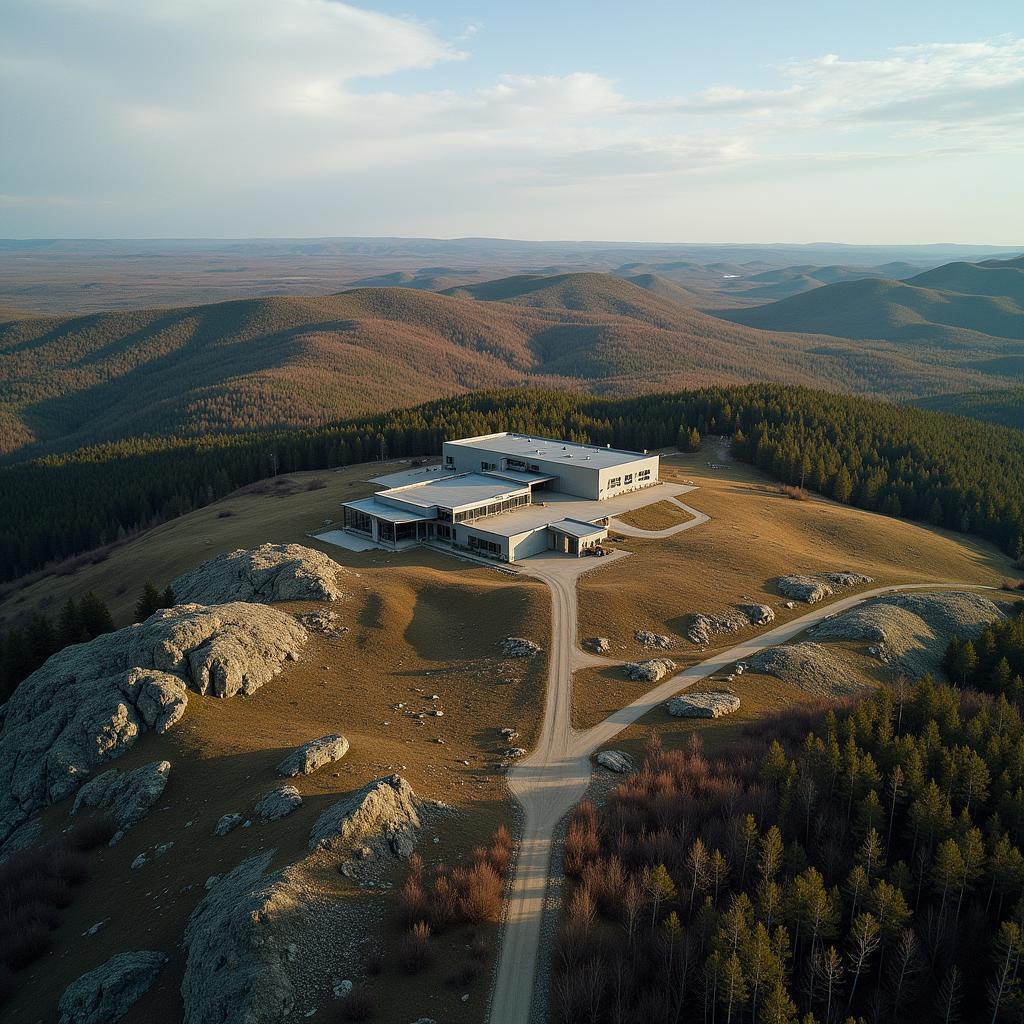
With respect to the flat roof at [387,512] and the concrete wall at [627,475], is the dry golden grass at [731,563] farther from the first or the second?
the flat roof at [387,512]

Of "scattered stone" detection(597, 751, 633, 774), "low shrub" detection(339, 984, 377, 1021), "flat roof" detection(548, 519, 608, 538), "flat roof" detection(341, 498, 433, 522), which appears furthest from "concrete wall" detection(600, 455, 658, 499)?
"low shrub" detection(339, 984, 377, 1021)

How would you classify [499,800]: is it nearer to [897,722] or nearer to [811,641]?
[897,722]

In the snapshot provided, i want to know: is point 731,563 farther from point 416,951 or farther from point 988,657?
point 416,951

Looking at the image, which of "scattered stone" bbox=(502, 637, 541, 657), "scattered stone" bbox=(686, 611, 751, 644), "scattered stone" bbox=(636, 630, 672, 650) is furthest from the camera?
"scattered stone" bbox=(686, 611, 751, 644)

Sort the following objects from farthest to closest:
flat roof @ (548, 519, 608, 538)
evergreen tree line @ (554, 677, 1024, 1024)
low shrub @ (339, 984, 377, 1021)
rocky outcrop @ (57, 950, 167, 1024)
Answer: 1. flat roof @ (548, 519, 608, 538)
2. rocky outcrop @ (57, 950, 167, 1024)
3. evergreen tree line @ (554, 677, 1024, 1024)
4. low shrub @ (339, 984, 377, 1021)

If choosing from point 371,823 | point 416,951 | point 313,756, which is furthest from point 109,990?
point 313,756

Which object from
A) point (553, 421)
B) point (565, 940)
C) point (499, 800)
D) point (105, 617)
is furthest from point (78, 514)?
point (565, 940)

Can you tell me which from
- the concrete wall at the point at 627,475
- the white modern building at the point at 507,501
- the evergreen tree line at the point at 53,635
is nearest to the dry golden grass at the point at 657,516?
the white modern building at the point at 507,501

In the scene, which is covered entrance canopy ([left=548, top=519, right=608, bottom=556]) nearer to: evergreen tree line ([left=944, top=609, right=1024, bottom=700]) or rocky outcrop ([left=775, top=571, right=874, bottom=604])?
rocky outcrop ([left=775, top=571, right=874, bottom=604])
